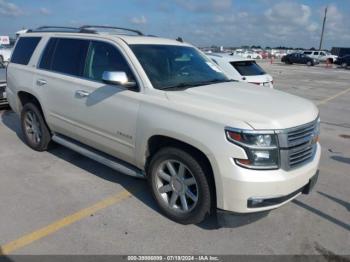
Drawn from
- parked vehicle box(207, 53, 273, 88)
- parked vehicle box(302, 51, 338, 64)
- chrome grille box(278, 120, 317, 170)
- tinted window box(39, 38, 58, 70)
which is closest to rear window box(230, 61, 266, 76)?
parked vehicle box(207, 53, 273, 88)

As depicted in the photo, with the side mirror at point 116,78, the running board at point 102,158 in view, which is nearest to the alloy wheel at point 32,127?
the running board at point 102,158

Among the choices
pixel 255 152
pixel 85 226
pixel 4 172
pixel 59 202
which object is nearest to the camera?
pixel 255 152

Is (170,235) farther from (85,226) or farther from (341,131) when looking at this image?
(341,131)

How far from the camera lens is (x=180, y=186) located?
11.8ft

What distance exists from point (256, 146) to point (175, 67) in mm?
1723

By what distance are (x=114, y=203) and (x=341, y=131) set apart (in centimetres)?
594

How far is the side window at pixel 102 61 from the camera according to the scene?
4075mm

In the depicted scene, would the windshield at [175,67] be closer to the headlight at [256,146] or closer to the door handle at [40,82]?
the headlight at [256,146]

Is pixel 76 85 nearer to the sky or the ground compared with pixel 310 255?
nearer to the sky

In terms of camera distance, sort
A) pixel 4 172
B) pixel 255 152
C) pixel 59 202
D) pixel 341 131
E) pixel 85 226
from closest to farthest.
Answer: pixel 255 152, pixel 85 226, pixel 59 202, pixel 4 172, pixel 341 131

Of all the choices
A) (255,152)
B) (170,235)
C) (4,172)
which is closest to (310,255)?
(255,152)

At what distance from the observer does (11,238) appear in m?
3.31

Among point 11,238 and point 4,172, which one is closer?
point 11,238

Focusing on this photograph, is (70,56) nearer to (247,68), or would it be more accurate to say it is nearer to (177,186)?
(177,186)
